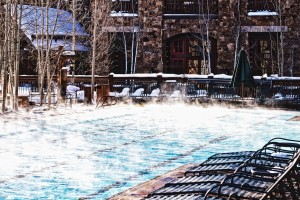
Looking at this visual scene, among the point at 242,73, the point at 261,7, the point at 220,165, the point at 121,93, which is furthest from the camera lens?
the point at 261,7

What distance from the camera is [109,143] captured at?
42.9 ft

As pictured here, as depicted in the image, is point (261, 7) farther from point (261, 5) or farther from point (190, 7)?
point (190, 7)

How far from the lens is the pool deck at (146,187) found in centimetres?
746

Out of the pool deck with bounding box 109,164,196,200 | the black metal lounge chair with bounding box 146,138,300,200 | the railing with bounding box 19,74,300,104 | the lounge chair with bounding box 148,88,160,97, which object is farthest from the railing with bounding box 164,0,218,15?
the black metal lounge chair with bounding box 146,138,300,200

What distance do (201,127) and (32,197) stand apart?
968 centimetres

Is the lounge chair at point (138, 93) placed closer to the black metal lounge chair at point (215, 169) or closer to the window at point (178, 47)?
the window at point (178, 47)

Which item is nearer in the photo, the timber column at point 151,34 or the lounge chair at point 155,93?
the lounge chair at point 155,93

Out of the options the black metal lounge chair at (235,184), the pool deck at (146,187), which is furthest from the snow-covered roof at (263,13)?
the black metal lounge chair at (235,184)

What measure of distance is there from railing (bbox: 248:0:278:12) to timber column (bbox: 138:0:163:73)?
19.7ft

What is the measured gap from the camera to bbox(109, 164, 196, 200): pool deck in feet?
24.5

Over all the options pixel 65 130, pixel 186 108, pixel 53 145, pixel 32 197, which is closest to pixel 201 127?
pixel 65 130

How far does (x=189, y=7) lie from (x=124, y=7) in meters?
4.50

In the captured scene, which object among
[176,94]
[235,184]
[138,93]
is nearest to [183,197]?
[235,184]

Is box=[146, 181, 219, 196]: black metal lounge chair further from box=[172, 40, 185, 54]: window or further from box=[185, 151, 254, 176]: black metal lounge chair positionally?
box=[172, 40, 185, 54]: window
